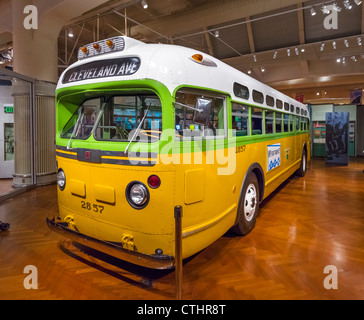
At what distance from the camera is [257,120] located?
4.22 meters

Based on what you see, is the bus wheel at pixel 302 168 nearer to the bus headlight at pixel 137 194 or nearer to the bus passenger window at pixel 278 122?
the bus passenger window at pixel 278 122

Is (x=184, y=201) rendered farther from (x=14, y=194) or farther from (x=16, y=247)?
(x=14, y=194)

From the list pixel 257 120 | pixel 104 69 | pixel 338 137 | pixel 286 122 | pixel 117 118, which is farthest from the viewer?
pixel 338 137

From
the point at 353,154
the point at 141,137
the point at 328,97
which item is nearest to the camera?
the point at 141,137

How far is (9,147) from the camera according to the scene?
906 cm

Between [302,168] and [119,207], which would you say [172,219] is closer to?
[119,207]

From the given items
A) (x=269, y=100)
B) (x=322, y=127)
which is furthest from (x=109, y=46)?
(x=322, y=127)

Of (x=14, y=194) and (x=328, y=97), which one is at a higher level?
(x=328, y=97)

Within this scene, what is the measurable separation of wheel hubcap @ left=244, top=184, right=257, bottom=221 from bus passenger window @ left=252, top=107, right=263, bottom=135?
0.83m

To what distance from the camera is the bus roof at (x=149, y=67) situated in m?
2.48

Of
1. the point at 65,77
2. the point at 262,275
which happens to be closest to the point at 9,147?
the point at 65,77

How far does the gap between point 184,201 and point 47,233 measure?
8.71 feet

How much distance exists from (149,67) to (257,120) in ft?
7.46
